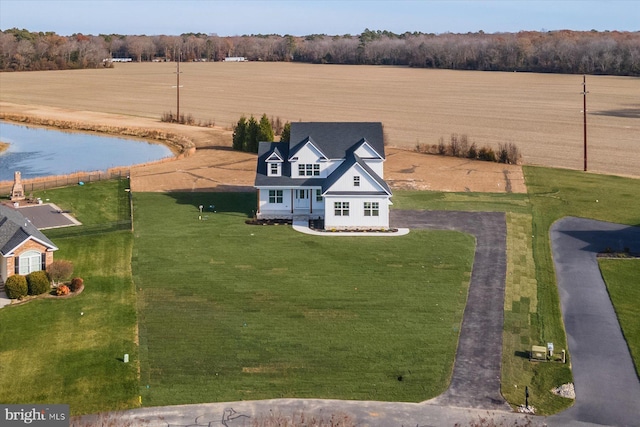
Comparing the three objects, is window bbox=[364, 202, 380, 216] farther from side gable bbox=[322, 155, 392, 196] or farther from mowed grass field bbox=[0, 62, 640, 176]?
mowed grass field bbox=[0, 62, 640, 176]

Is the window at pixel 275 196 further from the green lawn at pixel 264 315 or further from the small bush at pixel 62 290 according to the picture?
the small bush at pixel 62 290

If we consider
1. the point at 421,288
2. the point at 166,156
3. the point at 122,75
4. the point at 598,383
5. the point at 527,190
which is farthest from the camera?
the point at 122,75

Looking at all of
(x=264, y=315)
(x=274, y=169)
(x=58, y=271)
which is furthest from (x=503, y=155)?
(x=58, y=271)

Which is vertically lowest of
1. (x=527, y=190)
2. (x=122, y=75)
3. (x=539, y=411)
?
(x=539, y=411)

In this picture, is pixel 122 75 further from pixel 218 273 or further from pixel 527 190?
pixel 218 273

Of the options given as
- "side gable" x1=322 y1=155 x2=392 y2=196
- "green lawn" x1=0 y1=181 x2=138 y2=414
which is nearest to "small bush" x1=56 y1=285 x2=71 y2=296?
"green lawn" x1=0 y1=181 x2=138 y2=414

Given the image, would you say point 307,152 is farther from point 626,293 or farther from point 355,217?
point 626,293

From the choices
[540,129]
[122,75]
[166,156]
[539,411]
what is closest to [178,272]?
[539,411]
